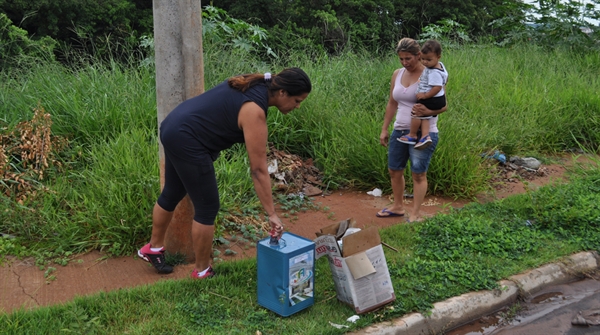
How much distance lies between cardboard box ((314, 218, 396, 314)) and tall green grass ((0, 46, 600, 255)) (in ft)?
5.86

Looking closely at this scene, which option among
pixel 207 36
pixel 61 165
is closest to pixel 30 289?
pixel 61 165

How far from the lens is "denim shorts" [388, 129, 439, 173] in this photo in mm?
5461

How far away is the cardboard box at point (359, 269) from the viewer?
3729 mm

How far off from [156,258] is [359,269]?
5.37 ft

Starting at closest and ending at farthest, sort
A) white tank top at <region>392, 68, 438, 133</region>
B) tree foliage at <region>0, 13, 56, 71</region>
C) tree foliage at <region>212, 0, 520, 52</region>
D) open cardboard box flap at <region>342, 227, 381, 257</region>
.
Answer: open cardboard box flap at <region>342, 227, 381, 257</region> → white tank top at <region>392, 68, 438, 133</region> → tree foliage at <region>0, 13, 56, 71</region> → tree foliage at <region>212, 0, 520, 52</region>

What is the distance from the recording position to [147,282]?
4.29 meters

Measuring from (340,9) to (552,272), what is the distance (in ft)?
41.2

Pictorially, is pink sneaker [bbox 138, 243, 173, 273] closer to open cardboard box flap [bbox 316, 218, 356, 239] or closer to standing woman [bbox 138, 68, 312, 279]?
standing woman [bbox 138, 68, 312, 279]

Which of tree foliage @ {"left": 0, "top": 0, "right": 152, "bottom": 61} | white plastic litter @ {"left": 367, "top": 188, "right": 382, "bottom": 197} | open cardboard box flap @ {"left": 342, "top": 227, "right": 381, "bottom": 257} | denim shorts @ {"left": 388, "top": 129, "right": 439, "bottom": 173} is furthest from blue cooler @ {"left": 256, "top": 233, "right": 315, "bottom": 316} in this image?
tree foliage @ {"left": 0, "top": 0, "right": 152, "bottom": 61}

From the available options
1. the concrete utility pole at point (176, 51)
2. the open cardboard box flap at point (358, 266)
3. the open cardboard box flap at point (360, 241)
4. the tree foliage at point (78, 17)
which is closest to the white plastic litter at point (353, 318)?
the open cardboard box flap at point (358, 266)

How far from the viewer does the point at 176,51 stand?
4.32 metres

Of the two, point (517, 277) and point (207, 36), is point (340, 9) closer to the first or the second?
point (207, 36)

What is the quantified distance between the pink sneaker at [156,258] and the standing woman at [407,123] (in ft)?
7.96

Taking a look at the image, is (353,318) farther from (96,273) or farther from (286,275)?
(96,273)
